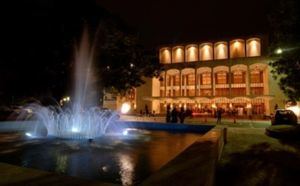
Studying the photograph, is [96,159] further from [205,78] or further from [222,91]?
[205,78]

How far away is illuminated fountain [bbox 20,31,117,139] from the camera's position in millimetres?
15656

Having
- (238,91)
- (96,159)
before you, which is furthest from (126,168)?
(238,91)

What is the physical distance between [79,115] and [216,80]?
32267 mm

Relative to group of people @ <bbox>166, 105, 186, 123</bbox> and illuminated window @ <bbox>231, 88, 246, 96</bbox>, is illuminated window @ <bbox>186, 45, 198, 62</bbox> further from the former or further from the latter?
group of people @ <bbox>166, 105, 186, 123</bbox>

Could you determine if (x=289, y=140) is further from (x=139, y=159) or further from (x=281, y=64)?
(x=139, y=159)

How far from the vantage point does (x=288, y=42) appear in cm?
1391

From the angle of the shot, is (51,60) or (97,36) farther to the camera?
(97,36)

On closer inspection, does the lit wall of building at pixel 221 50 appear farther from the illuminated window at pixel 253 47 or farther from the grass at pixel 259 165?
the grass at pixel 259 165

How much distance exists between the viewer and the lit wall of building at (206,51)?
46.9 meters

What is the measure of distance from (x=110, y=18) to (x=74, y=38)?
2995 millimetres

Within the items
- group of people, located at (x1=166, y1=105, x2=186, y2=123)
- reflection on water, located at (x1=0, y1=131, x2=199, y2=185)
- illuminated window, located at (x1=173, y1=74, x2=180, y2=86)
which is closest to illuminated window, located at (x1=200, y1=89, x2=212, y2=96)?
illuminated window, located at (x1=173, y1=74, x2=180, y2=86)

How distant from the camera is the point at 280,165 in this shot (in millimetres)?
7691

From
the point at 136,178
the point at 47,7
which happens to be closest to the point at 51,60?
the point at 47,7

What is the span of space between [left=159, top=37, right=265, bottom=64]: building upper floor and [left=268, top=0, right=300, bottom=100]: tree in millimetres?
29401
